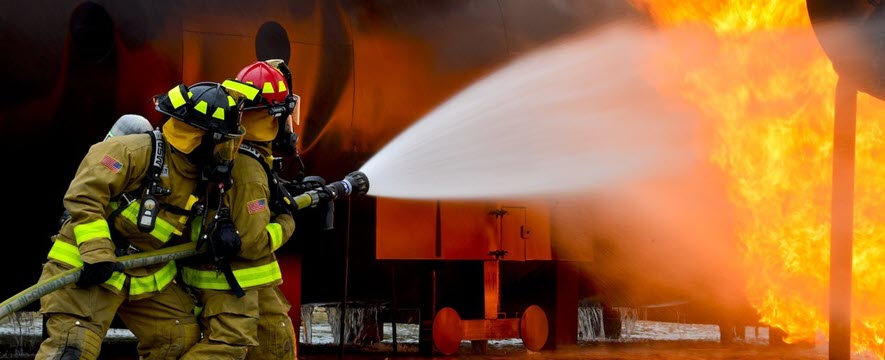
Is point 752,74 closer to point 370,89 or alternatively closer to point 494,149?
point 494,149

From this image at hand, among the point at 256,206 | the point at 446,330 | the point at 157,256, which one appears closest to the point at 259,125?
the point at 256,206

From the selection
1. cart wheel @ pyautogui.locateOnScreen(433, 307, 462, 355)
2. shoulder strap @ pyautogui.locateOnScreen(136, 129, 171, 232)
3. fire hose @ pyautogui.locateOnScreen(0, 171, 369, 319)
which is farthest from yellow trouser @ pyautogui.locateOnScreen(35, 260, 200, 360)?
cart wheel @ pyautogui.locateOnScreen(433, 307, 462, 355)

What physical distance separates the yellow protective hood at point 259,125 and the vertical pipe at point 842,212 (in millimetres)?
3321

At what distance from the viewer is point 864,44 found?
669 centimetres

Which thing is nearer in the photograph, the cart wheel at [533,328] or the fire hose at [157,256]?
the fire hose at [157,256]

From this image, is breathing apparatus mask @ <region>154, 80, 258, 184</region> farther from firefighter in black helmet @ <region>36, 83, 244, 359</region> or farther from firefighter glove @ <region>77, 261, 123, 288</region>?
firefighter glove @ <region>77, 261, 123, 288</region>

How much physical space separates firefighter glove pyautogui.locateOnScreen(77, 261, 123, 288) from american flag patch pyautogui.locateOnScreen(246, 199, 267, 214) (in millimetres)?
811

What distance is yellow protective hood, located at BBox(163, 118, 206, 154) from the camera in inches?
204

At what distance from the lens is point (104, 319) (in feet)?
16.4

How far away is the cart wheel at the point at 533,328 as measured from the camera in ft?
29.8

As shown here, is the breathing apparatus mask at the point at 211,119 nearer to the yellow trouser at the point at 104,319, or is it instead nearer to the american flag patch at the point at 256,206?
the american flag patch at the point at 256,206

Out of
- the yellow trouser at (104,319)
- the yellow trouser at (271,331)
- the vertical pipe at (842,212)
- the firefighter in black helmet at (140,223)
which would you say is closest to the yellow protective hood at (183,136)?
the firefighter in black helmet at (140,223)

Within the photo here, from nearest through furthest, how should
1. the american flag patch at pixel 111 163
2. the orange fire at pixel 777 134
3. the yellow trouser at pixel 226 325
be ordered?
the american flag patch at pixel 111 163 → the yellow trouser at pixel 226 325 → the orange fire at pixel 777 134

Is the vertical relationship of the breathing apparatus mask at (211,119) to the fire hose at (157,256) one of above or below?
above
